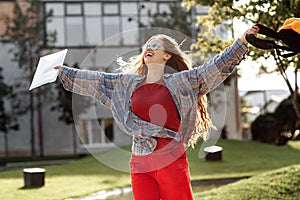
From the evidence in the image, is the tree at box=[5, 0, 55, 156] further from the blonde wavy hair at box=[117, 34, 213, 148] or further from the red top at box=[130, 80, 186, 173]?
the red top at box=[130, 80, 186, 173]

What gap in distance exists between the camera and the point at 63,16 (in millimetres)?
28750

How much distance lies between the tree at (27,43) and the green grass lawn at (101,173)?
8851 millimetres

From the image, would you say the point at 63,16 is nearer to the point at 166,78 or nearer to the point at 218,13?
the point at 218,13

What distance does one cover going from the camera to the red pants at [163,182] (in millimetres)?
3631

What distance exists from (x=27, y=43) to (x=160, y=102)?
2420 cm

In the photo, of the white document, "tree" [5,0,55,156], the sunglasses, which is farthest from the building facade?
the sunglasses

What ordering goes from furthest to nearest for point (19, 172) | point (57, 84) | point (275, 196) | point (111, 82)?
1. point (57, 84)
2. point (19, 172)
3. point (275, 196)
4. point (111, 82)

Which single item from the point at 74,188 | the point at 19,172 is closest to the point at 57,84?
the point at 19,172

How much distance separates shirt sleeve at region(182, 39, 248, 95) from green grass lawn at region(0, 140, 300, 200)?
641 cm

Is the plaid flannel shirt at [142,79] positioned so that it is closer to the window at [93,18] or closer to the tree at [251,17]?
the tree at [251,17]

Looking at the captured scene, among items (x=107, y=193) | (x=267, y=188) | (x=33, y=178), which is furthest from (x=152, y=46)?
(x=33, y=178)

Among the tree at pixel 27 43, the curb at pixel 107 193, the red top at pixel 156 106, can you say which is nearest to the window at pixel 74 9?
the tree at pixel 27 43

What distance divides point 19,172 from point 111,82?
12282 millimetres

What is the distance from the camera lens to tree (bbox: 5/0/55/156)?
88.1 ft
